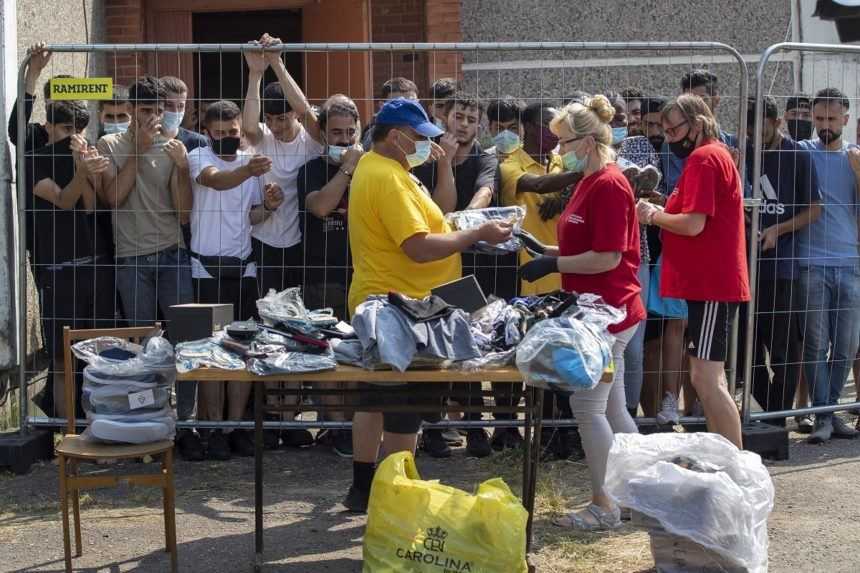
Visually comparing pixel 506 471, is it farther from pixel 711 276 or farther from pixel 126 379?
pixel 126 379

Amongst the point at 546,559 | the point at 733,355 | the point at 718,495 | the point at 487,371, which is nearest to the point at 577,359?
the point at 487,371

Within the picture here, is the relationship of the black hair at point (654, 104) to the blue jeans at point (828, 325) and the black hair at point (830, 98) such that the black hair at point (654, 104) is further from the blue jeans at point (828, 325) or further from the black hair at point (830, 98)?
the blue jeans at point (828, 325)

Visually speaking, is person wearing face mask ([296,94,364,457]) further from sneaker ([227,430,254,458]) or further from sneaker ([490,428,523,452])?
sneaker ([490,428,523,452])

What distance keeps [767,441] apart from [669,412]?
569mm

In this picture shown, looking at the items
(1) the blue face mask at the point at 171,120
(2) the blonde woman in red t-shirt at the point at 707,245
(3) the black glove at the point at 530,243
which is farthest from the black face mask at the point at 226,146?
(2) the blonde woman in red t-shirt at the point at 707,245

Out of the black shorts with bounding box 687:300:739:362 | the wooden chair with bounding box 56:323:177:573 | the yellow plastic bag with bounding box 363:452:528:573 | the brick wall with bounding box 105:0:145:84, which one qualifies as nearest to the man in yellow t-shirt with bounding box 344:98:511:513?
the yellow plastic bag with bounding box 363:452:528:573

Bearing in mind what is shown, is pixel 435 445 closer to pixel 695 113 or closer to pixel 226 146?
pixel 226 146

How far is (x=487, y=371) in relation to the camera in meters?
4.64

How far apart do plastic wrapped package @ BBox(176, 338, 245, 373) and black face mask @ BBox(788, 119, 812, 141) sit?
438 centimetres

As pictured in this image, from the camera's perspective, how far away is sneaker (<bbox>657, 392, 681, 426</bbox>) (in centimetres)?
684

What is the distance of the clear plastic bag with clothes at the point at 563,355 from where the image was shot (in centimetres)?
453

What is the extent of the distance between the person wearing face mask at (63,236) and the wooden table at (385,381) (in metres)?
2.25

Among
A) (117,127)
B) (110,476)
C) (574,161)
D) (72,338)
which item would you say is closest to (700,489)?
(574,161)

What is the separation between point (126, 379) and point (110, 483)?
1.41 ft
